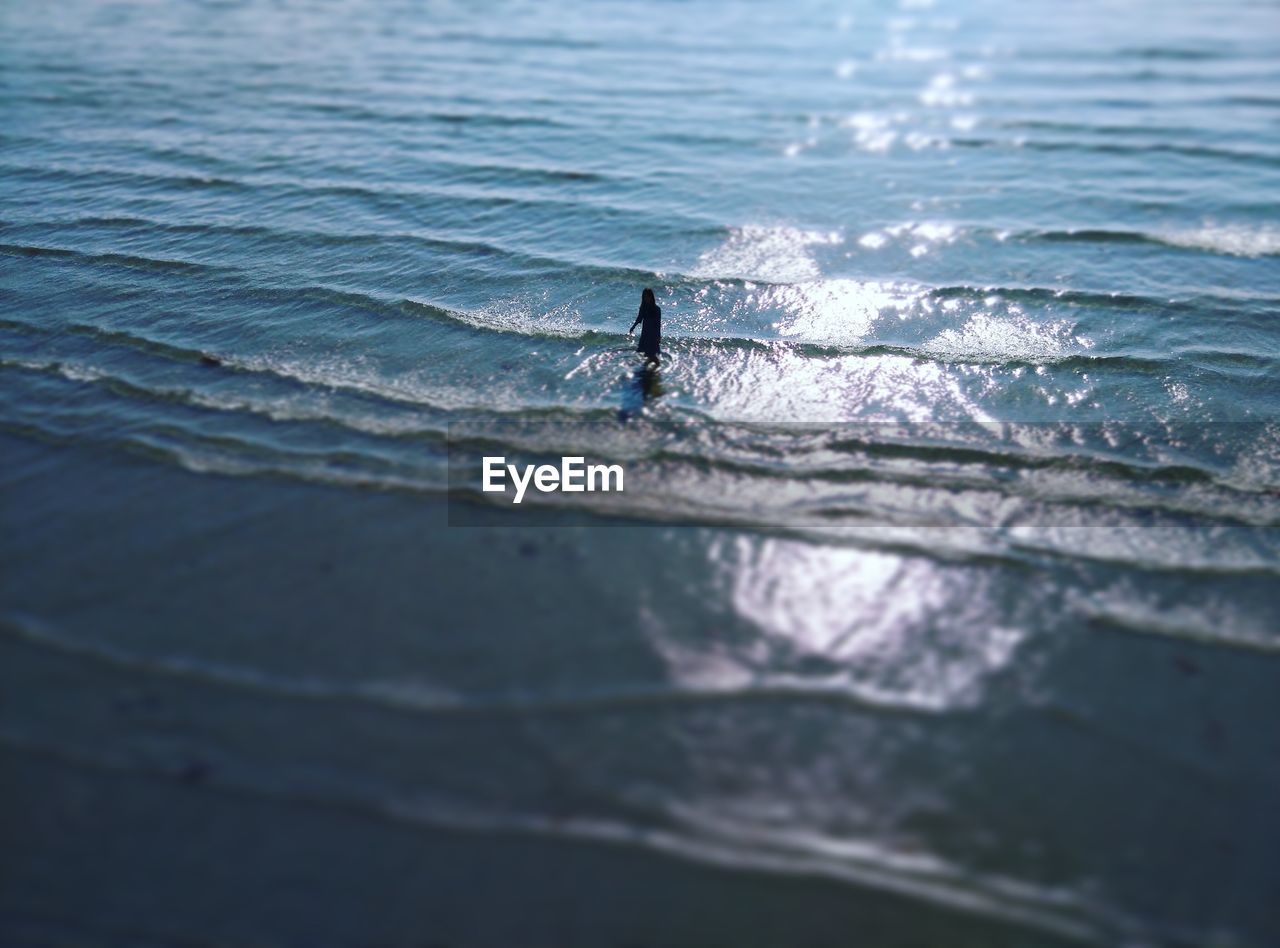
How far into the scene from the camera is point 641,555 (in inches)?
368

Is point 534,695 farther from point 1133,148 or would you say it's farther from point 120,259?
point 1133,148

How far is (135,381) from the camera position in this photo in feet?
39.5

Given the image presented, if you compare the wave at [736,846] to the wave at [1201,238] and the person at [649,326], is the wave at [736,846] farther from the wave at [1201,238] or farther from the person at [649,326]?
the wave at [1201,238]

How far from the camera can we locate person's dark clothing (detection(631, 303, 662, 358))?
1221cm

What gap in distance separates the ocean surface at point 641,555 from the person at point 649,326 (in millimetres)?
740

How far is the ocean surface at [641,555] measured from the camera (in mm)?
6570

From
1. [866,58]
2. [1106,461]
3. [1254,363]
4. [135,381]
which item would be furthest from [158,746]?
[866,58]

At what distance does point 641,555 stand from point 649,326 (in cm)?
Answer: 388

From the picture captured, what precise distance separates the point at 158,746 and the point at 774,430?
6.89 meters

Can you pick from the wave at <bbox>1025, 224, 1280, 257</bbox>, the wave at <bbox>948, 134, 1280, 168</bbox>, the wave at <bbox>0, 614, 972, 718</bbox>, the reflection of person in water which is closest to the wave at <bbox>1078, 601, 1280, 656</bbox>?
the wave at <bbox>0, 614, 972, 718</bbox>

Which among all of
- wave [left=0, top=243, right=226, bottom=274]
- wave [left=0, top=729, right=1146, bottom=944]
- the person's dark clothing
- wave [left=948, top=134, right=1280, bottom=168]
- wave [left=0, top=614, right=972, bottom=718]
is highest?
wave [left=948, top=134, right=1280, bottom=168]

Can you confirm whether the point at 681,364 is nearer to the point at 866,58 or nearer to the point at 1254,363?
the point at 1254,363

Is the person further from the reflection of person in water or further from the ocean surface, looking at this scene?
the ocean surface

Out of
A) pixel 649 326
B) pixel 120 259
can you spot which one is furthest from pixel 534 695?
pixel 120 259
